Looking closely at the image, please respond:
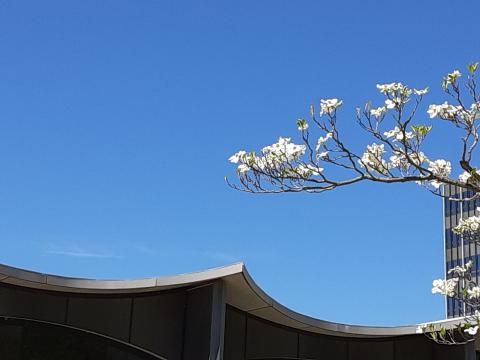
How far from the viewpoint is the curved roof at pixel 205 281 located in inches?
645

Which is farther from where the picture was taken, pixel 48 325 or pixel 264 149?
pixel 48 325

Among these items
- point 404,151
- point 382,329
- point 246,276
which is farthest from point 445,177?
point 382,329

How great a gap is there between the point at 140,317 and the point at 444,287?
9237 mm

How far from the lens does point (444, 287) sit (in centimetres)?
1069

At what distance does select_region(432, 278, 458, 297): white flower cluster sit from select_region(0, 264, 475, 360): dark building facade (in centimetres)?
705

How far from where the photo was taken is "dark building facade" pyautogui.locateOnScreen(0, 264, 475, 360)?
16.9 meters

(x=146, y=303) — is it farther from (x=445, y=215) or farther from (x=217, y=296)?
(x=445, y=215)

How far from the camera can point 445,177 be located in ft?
28.6

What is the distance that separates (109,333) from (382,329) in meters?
7.24

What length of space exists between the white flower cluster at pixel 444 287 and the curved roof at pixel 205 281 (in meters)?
7.02

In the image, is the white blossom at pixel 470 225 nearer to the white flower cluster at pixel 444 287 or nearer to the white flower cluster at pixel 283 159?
the white flower cluster at pixel 444 287

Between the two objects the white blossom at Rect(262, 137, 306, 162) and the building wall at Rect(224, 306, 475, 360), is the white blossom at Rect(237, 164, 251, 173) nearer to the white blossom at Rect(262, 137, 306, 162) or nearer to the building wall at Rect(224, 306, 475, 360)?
the white blossom at Rect(262, 137, 306, 162)

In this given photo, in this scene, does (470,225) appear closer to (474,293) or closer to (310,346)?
(474,293)

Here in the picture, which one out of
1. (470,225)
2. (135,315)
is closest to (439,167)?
(470,225)
